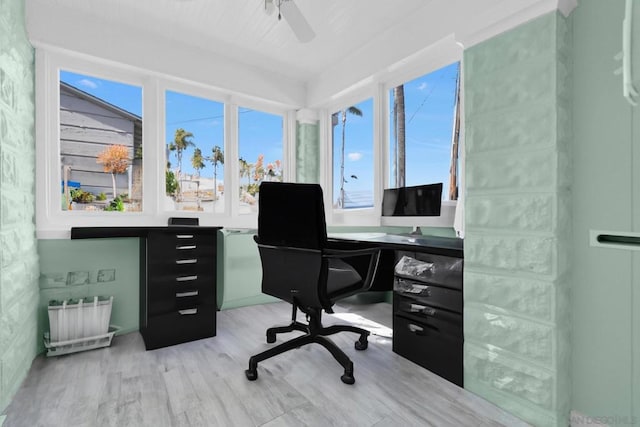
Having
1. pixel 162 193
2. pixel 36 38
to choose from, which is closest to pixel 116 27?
pixel 36 38

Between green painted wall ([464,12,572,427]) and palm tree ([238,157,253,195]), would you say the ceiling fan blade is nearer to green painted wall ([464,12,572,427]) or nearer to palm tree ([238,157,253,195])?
green painted wall ([464,12,572,427])

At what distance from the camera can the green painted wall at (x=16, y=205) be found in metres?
1.59

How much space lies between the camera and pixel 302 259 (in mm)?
1882

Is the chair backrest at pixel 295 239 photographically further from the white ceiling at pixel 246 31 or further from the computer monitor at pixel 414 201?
the white ceiling at pixel 246 31

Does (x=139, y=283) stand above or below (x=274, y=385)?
above

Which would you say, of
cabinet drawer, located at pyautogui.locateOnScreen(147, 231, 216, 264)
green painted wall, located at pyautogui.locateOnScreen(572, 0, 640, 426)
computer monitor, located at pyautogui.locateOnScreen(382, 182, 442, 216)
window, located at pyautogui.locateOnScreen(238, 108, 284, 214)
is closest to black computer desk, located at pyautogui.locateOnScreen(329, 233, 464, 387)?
computer monitor, located at pyautogui.locateOnScreen(382, 182, 442, 216)

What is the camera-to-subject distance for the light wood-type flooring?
4.99ft

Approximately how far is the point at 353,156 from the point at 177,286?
2.30 meters

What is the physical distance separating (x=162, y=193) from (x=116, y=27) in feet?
4.65

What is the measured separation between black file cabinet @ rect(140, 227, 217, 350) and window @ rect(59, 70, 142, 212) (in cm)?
57

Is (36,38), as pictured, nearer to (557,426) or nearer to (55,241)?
(55,241)

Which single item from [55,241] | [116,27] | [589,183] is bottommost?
[55,241]

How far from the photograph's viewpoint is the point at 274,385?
1825 mm

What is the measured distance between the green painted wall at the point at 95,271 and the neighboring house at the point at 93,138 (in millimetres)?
484
